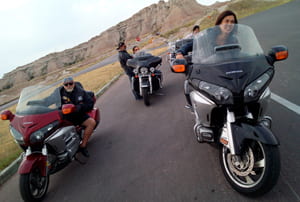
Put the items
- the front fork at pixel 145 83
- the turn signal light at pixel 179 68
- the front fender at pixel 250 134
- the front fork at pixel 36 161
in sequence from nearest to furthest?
the front fender at pixel 250 134, the front fork at pixel 36 161, the turn signal light at pixel 179 68, the front fork at pixel 145 83

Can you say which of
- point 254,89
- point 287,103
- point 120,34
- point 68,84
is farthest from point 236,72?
point 120,34

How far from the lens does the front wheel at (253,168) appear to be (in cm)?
192

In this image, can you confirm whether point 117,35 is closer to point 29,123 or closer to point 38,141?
point 29,123

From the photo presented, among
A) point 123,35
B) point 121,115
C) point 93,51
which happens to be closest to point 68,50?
point 93,51

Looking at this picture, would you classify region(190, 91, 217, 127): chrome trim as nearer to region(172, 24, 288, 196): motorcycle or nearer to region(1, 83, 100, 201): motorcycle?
region(172, 24, 288, 196): motorcycle

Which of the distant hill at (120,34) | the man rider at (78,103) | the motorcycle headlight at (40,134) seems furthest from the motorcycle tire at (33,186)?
the distant hill at (120,34)

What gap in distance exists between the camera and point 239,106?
220 cm

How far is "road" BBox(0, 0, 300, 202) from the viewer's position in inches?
94.9

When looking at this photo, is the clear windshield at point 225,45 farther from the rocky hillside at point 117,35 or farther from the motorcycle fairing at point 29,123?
the rocky hillside at point 117,35

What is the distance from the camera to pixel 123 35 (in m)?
104

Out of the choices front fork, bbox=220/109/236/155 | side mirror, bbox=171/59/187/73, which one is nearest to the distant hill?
side mirror, bbox=171/59/187/73

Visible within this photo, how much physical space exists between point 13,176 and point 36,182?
1.46m

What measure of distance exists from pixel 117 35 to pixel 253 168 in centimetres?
10840

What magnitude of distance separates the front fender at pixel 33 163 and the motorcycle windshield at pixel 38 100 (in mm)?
644
